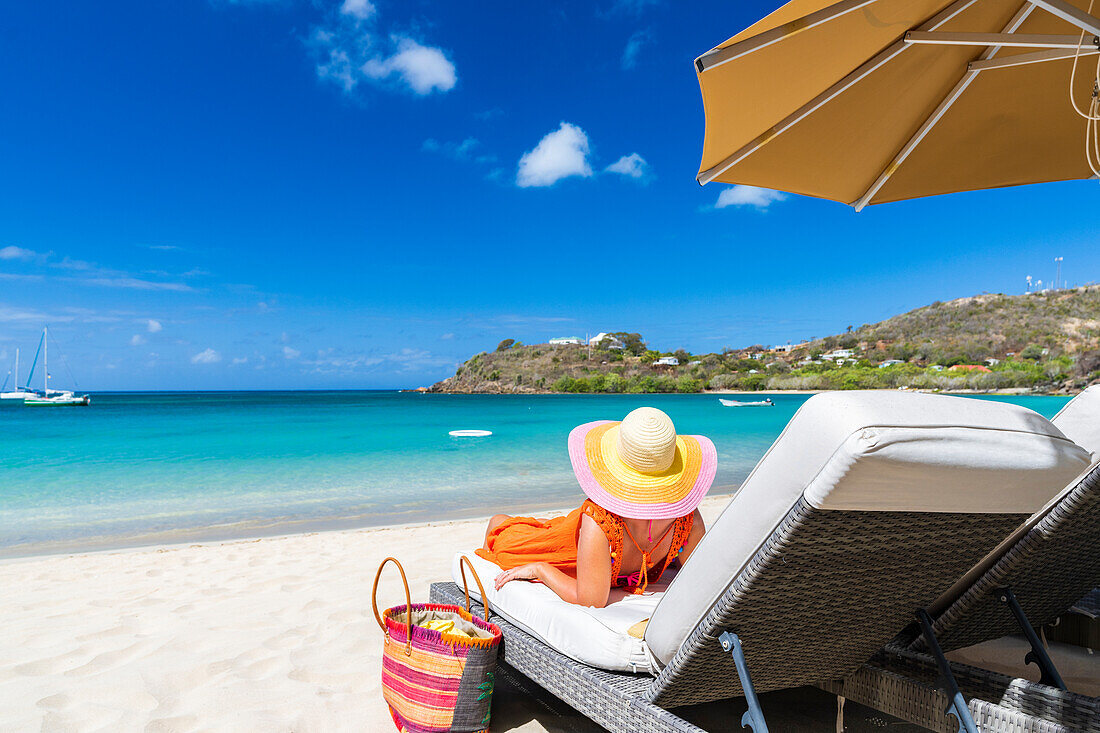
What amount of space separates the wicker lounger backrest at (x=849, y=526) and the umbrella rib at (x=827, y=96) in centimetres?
184

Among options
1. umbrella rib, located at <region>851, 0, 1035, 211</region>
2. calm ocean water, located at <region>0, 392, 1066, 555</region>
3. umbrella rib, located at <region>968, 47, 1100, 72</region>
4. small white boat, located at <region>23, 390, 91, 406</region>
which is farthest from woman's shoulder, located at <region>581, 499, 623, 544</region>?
small white boat, located at <region>23, 390, 91, 406</region>

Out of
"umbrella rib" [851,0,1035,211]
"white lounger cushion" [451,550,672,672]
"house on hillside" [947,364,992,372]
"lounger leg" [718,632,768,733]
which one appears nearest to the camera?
"lounger leg" [718,632,768,733]

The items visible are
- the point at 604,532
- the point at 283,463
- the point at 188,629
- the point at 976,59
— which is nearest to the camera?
the point at 604,532

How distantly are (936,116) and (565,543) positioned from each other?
257 cm

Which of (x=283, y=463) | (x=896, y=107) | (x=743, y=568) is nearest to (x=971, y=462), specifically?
(x=743, y=568)

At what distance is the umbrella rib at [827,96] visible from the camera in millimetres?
2416

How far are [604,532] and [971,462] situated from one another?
1.28 meters

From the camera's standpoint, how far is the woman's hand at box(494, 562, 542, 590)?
7.93 ft

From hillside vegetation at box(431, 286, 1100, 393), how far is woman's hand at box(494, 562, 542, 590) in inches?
1669

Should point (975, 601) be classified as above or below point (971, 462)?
below

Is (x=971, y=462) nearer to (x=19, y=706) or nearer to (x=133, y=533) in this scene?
(x=19, y=706)

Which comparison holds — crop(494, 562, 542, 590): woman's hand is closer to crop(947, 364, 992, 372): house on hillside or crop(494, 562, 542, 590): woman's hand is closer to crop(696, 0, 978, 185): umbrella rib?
crop(696, 0, 978, 185): umbrella rib

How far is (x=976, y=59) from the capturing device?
2.79 meters

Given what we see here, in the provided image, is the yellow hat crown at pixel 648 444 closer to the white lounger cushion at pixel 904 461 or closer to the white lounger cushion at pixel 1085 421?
the white lounger cushion at pixel 904 461
